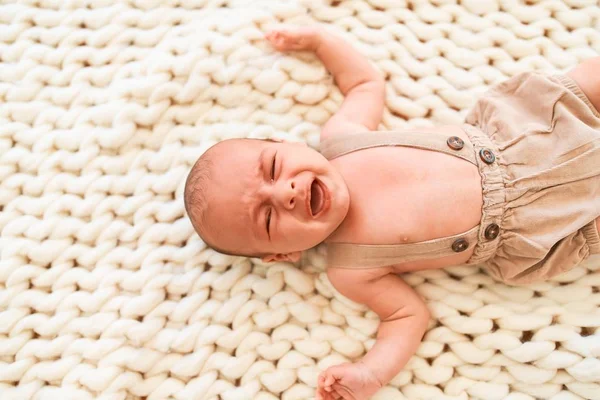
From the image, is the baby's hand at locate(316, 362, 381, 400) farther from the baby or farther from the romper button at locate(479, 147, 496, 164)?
the romper button at locate(479, 147, 496, 164)

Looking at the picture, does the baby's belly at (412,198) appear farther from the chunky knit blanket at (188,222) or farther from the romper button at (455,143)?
the chunky knit blanket at (188,222)

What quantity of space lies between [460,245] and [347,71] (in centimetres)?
45

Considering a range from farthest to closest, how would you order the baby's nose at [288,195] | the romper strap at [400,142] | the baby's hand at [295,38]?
the baby's hand at [295,38] < the romper strap at [400,142] < the baby's nose at [288,195]

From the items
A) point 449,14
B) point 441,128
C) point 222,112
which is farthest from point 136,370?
point 449,14

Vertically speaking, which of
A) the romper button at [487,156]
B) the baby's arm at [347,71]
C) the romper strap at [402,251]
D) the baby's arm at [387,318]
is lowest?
the baby's arm at [387,318]

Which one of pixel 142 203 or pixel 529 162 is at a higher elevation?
pixel 529 162

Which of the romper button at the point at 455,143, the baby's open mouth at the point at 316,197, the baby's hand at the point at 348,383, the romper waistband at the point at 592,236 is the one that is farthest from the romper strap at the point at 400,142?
the baby's hand at the point at 348,383

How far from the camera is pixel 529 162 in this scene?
113cm

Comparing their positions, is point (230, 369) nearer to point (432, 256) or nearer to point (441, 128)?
point (432, 256)

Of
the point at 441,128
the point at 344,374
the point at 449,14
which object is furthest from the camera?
the point at 449,14

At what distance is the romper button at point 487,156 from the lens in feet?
3.71

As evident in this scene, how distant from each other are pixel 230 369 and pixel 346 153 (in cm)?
49

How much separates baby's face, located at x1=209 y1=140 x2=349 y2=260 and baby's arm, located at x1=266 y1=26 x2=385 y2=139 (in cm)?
18

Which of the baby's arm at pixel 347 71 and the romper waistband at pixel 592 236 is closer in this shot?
the romper waistband at pixel 592 236
